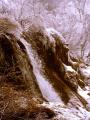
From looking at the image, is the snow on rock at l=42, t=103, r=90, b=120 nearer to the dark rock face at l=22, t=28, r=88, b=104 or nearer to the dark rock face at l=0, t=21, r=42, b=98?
the dark rock face at l=0, t=21, r=42, b=98

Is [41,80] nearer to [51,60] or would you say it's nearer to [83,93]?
[51,60]

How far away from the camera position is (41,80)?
11859 mm

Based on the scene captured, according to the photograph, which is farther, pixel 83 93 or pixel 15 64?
pixel 83 93

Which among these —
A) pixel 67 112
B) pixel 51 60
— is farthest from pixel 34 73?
pixel 67 112

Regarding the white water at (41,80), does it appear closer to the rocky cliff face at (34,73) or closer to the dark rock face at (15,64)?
the rocky cliff face at (34,73)

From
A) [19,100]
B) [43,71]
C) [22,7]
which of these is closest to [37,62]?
[43,71]

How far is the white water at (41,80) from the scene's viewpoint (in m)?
11.5

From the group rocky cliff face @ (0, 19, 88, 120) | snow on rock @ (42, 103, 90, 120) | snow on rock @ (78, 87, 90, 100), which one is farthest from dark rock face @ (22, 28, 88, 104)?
snow on rock @ (42, 103, 90, 120)

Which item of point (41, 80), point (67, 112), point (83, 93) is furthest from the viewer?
point (83, 93)

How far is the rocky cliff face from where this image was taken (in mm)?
9727

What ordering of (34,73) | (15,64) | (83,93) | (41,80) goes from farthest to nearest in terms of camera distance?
1. (83,93)
2. (41,80)
3. (34,73)
4. (15,64)

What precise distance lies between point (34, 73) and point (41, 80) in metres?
0.35

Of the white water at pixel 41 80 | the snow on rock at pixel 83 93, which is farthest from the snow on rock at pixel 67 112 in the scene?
the snow on rock at pixel 83 93

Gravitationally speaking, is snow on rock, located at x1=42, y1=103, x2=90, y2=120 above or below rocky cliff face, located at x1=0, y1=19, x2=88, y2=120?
below
